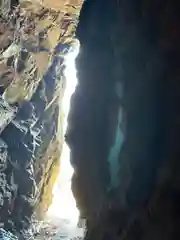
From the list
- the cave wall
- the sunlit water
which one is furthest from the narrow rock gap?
the cave wall

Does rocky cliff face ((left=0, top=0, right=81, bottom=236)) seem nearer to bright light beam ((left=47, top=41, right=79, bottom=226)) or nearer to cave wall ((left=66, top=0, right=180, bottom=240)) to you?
bright light beam ((left=47, top=41, right=79, bottom=226))

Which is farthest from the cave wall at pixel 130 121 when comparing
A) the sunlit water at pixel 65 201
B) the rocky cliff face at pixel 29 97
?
the sunlit water at pixel 65 201

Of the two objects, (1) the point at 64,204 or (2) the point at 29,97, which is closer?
(2) the point at 29,97

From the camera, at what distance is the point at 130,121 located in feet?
2.85

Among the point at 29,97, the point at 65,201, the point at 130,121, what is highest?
the point at 29,97

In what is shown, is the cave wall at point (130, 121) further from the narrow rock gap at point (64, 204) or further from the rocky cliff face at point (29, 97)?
the narrow rock gap at point (64, 204)

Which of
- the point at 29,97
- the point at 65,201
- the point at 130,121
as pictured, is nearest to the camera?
the point at 130,121

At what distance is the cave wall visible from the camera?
0.65 m

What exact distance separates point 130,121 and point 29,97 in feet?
4.24

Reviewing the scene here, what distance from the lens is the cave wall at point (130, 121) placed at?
65 centimetres

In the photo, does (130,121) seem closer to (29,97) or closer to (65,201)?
(29,97)

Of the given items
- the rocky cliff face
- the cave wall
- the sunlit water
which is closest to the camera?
the cave wall

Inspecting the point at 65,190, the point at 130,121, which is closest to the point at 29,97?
the point at 65,190

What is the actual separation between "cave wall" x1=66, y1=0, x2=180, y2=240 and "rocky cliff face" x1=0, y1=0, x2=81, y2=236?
1.65 feet
